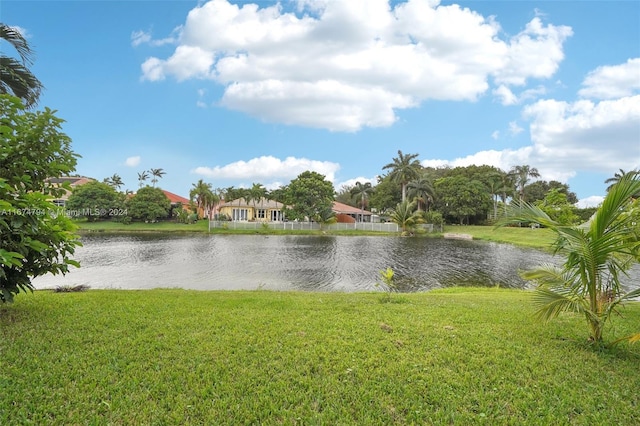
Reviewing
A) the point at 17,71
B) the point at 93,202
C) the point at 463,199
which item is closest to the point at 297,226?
the point at 463,199

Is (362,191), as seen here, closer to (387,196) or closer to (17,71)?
(387,196)

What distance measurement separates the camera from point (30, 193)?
4.77 m

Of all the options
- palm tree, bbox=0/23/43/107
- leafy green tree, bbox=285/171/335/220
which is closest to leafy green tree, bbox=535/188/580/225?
palm tree, bbox=0/23/43/107

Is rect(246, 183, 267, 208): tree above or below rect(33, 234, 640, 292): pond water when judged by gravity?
above

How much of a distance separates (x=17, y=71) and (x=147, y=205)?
38.7 metres

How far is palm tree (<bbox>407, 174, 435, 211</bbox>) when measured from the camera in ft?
143

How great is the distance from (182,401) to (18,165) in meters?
4.46

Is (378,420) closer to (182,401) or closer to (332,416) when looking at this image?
(332,416)

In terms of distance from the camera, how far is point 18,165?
4.91 m

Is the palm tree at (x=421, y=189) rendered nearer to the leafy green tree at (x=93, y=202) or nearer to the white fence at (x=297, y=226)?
the white fence at (x=297, y=226)

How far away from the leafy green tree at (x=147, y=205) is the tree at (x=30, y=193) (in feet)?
135

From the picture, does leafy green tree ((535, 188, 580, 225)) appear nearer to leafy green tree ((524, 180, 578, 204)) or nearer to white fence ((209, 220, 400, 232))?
Result: white fence ((209, 220, 400, 232))

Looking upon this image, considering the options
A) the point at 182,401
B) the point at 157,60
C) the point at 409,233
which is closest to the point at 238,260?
the point at 157,60

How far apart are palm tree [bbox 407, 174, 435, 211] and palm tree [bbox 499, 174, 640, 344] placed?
40012 mm
